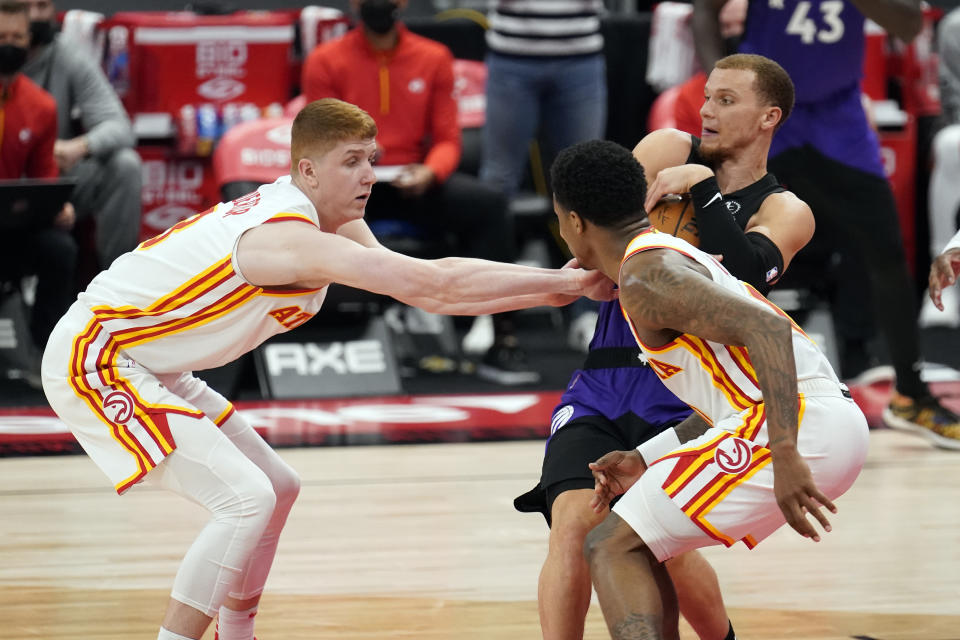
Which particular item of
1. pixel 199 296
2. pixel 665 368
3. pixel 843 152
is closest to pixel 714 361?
pixel 665 368

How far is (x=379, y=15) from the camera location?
757cm

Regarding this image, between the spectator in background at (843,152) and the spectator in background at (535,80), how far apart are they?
155cm

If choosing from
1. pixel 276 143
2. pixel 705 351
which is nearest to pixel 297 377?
pixel 276 143

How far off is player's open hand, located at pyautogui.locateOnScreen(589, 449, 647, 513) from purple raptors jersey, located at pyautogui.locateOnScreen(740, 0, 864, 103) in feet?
10.1

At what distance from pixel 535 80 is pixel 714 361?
15.3 ft

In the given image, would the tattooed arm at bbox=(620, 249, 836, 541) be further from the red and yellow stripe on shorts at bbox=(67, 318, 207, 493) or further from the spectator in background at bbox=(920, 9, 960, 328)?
the spectator in background at bbox=(920, 9, 960, 328)

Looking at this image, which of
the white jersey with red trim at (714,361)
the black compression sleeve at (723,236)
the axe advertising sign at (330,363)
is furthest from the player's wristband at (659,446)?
the axe advertising sign at (330,363)

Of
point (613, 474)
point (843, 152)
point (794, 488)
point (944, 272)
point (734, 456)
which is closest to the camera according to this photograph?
point (794, 488)

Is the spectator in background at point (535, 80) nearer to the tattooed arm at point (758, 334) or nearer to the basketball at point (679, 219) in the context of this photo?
the basketball at point (679, 219)

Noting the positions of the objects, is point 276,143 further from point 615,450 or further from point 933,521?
point 615,450

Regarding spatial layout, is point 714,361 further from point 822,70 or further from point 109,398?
point 822,70

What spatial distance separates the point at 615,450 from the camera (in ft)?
12.2

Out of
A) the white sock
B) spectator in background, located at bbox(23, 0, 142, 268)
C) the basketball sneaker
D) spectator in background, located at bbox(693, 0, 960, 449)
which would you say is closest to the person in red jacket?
spectator in background, located at bbox(23, 0, 142, 268)

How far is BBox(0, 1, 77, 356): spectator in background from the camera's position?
7387mm
